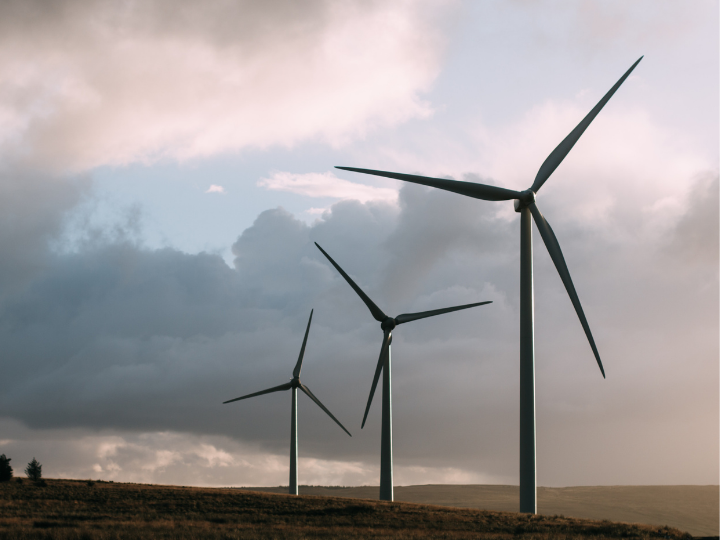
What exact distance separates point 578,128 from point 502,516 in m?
29.1

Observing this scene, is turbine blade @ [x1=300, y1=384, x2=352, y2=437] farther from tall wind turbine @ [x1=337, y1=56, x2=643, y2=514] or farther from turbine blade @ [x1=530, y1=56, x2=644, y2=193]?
turbine blade @ [x1=530, y1=56, x2=644, y2=193]

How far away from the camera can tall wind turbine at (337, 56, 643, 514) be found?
4284 centimetres

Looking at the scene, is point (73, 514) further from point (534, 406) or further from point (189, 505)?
point (534, 406)

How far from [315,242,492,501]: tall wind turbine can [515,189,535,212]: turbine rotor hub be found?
73.1ft

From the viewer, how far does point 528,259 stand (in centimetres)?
4672

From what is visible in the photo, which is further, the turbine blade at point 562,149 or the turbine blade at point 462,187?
the turbine blade at point 562,149

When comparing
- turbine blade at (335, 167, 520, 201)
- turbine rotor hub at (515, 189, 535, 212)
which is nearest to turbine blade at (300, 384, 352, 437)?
turbine blade at (335, 167, 520, 201)

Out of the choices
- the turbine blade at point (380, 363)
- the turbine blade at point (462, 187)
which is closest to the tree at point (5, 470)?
the turbine blade at point (380, 363)

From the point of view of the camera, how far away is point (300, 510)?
54.4m

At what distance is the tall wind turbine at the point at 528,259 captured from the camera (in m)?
42.8

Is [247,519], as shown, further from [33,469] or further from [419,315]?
[33,469]

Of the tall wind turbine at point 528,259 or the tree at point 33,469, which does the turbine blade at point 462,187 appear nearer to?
the tall wind turbine at point 528,259

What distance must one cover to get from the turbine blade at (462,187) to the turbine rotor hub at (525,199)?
619 mm

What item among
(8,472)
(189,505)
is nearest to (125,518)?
(189,505)
